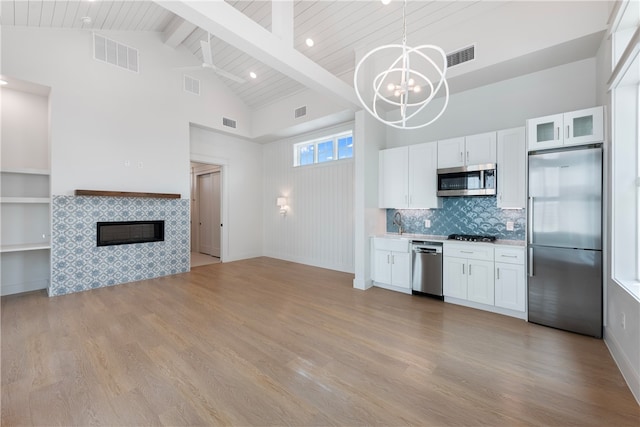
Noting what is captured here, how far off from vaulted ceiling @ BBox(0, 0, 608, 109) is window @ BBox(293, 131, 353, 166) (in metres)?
1.46

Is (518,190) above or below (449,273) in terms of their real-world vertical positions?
above

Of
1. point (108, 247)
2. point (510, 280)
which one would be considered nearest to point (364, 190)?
point (510, 280)

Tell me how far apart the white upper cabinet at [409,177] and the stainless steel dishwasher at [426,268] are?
2.27 feet

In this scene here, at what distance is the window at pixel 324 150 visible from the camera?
628cm

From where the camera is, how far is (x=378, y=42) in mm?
4465

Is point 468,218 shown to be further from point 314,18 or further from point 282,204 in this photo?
point 282,204

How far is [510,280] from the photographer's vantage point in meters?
3.53

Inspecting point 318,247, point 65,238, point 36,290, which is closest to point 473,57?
point 318,247

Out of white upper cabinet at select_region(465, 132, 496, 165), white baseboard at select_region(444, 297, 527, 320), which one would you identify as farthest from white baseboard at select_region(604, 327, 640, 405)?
white upper cabinet at select_region(465, 132, 496, 165)

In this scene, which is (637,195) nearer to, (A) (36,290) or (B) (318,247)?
(B) (318,247)

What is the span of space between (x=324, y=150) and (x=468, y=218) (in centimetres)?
360

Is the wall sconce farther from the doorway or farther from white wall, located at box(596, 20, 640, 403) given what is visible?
white wall, located at box(596, 20, 640, 403)

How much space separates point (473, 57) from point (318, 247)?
185 inches

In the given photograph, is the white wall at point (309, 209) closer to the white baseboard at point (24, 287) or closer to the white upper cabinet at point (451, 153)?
the white upper cabinet at point (451, 153)
